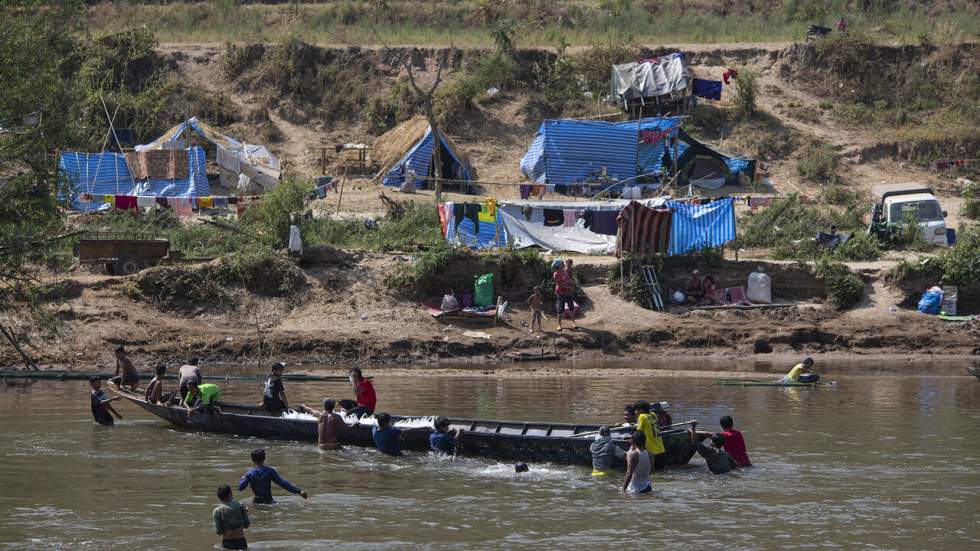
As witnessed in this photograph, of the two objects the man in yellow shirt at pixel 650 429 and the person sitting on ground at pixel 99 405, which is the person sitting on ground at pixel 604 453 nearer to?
the man in yellow shirt at pixel 650 429

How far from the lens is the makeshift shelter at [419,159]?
37562mm

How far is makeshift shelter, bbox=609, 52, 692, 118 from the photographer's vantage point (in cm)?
4038

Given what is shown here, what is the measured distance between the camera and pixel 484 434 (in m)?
17.8

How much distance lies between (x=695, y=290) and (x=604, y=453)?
13691mm

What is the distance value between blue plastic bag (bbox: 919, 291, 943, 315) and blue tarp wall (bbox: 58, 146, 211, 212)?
20.7 m

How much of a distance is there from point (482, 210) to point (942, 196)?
613 inches

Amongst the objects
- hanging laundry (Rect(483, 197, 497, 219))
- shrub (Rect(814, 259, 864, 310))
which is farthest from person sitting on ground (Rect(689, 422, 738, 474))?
hanging laundry (Rect(483, 197, 497, 219))

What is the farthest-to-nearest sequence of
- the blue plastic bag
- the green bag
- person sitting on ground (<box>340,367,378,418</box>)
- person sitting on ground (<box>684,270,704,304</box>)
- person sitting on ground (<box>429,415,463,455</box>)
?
1. person sitting on ground (<box>684,270,704,304</box>)
2. the green bag
3. the blue plastic bag
4. person sitting on ground (<box>340,367,378,418</box>)
5. person sitting on ground (<box>429,415,463,455</box>)

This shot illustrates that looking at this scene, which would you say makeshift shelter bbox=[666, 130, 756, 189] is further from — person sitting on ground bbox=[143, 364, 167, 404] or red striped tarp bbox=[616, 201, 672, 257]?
person sitting on ground bbox=[143, 364, 167, 404]

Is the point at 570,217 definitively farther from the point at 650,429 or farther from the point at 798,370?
the point at 650,429

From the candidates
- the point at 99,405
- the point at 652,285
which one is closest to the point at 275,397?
the point at 99,405

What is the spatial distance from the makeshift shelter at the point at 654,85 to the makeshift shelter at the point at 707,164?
2.97 meters

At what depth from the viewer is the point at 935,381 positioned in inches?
967

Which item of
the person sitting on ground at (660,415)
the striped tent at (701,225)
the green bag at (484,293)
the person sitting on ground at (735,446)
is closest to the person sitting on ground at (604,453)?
the person sitting on ground at (660,415)
